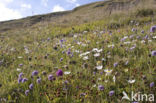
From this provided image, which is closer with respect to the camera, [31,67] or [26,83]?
[26,83]

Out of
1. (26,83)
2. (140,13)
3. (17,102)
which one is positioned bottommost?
(17,102)

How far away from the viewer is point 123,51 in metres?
2.78

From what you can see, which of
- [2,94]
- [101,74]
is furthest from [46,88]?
[101,74]

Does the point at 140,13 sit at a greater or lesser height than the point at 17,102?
greater

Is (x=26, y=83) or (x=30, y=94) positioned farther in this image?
(x=26, y=83)

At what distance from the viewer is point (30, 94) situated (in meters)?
1.89

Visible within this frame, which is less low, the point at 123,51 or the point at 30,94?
the point at 123,51

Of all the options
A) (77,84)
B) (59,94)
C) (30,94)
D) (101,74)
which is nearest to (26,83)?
(30,94)

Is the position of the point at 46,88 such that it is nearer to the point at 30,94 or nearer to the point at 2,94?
the point at 30,94

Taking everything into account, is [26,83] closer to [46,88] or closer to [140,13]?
[46,88]

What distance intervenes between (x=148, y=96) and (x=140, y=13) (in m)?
7.86

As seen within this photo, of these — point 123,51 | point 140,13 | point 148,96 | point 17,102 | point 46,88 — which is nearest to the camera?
point 148,96

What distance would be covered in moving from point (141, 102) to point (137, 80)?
42 cm

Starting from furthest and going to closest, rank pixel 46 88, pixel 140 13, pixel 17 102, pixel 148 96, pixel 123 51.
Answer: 1. pixel 140 13
2. pixel 123 51
3. pixel 46 88
4. pixel 17 102
5. pixel 148 96
